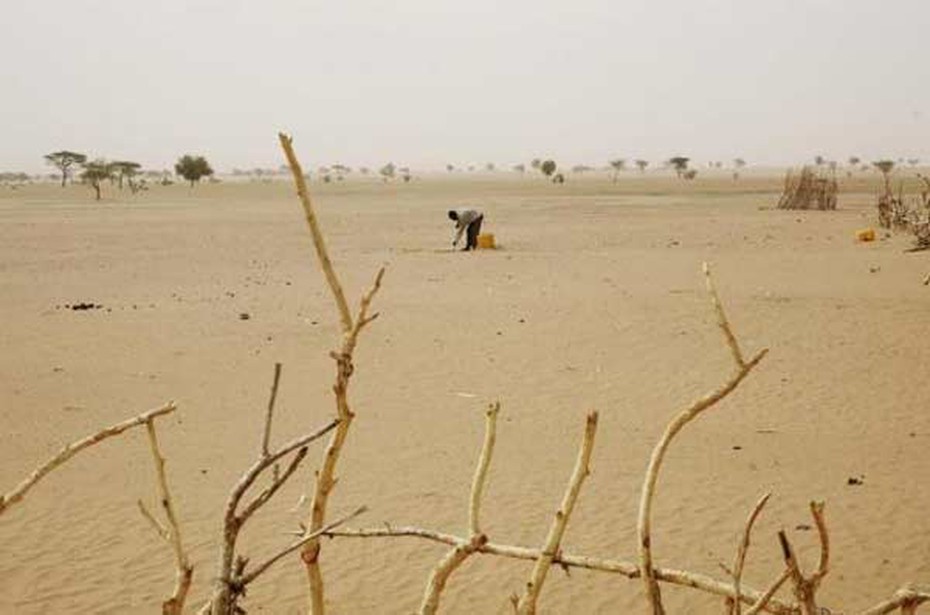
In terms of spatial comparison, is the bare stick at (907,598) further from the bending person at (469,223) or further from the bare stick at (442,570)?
the bending person at (469,223)

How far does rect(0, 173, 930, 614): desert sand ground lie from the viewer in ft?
17.6

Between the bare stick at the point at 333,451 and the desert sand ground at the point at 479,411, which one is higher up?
the bare stick at the point at 333,451

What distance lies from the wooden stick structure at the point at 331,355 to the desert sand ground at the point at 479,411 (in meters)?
3.47

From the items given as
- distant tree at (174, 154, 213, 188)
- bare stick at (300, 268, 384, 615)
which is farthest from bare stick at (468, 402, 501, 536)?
distant tree at (174, 154, 213, 188)

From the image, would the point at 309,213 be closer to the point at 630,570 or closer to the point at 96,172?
the point at 630,570

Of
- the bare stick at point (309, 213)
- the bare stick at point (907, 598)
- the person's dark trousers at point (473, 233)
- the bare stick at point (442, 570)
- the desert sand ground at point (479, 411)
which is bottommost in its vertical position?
the desert sand ground at point (479, 411)

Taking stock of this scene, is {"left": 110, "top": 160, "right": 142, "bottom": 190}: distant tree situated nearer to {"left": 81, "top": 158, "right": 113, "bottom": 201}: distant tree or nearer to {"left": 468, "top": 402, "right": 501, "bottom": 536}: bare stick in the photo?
{"left": 81, "top": 158, "right": 113, "bottom": 201}: distant tree

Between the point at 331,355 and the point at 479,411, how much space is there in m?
7.16

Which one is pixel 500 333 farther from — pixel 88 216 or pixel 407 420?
pixel 88 216

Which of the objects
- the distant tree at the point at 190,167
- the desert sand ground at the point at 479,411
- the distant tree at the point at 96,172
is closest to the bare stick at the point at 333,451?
the desert sand ground at the point at 479,411

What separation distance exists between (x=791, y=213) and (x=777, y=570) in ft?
97.5

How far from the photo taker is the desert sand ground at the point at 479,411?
538 centimetres

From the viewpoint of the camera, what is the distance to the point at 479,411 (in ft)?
27.8

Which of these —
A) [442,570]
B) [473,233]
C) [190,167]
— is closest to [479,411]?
[442,570]
